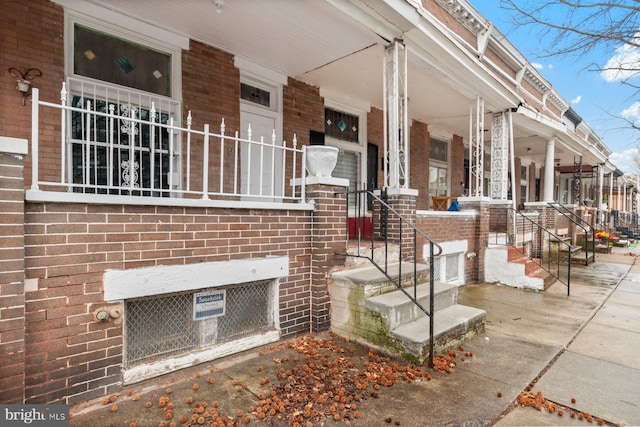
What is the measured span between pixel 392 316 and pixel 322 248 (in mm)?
1088

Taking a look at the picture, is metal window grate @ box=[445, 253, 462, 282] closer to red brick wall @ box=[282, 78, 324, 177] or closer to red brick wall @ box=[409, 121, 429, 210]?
red brick wall @ box=[409, 121, 429, 210]

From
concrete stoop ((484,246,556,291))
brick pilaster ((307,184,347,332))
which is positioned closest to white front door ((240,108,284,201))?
brick pilaster ((307,184,347,332))

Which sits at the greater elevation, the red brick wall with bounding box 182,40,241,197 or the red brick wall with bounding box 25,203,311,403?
the red brick wall with bounding box 182,40,241,197

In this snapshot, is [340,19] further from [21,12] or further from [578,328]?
[578,328]

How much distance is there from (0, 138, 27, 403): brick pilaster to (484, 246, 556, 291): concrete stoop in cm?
724

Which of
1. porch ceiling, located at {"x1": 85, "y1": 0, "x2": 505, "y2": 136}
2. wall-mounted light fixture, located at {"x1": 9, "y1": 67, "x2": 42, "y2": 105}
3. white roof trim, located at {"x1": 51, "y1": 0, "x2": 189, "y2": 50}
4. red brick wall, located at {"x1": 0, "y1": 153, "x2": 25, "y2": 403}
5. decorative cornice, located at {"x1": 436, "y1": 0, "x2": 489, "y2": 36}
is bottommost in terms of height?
red brick wall, located at {"x1": 0, "y1": 153, "x2": 25, "y2": 403}

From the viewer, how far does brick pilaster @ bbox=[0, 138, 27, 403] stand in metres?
2.19

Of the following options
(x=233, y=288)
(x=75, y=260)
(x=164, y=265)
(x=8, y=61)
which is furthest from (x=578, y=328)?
(x=8, y=61)

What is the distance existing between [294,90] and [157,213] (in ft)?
13.4

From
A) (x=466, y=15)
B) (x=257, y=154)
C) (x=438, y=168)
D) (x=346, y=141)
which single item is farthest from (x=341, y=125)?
(x=438, y=168)

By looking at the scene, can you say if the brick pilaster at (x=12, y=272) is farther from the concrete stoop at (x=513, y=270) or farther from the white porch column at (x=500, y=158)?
the white porch column at (x=500, y=158)

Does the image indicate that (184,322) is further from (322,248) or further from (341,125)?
(341,125)

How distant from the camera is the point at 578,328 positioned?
4.41 m

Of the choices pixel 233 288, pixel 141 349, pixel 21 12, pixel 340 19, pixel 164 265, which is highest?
pixel 340 19
